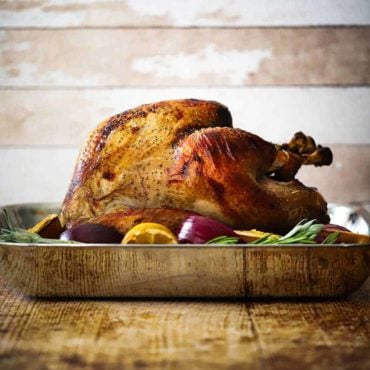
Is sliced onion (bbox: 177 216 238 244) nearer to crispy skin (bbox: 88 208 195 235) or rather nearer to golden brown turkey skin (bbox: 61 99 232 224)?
crispy skin (bbox: 88 208 195 235)

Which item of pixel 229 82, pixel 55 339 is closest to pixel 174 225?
pixel 55 339

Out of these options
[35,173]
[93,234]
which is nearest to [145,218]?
[93,234]

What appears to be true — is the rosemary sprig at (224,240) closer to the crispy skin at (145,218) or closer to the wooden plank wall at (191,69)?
the crispy skin at (145,218)

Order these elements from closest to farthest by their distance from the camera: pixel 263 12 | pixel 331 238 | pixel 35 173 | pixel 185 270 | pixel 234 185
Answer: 1. pixel 185 270
2. pixel 331 238
3. pixel 234 185
4. pixel 263 12
5. pixel 35 173

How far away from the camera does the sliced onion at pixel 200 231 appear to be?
107cm

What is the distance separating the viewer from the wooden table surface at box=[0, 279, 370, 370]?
742 mm

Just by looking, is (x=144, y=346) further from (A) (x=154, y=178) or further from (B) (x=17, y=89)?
(B) (x=17, y=89)

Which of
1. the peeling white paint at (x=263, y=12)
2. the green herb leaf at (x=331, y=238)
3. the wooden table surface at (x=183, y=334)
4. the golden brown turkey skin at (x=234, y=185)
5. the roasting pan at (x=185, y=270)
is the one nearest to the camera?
the wooden table surface at (x=183, y=334)

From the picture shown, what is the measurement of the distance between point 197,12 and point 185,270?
5.50 ft

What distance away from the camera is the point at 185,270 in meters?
0.96

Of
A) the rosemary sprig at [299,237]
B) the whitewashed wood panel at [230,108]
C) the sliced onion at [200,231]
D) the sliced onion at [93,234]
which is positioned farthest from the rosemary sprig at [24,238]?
the whitewashed wood panel at [230,108]

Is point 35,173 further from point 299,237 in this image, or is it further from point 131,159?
point 299,237

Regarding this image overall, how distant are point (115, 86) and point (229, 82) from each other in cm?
38

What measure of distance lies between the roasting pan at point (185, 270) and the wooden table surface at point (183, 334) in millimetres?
18
